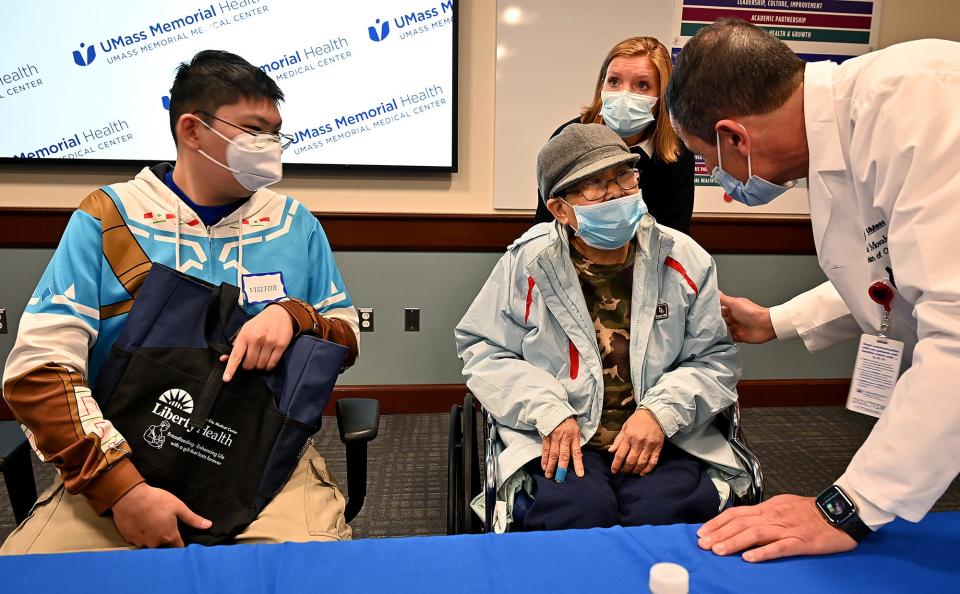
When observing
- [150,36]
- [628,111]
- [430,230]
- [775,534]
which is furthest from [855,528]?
[150,36]

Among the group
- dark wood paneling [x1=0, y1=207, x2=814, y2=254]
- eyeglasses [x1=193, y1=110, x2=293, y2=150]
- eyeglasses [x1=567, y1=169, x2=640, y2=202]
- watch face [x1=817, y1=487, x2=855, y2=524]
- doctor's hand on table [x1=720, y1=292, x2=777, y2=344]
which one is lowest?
watch face [x1=817, y1=487, x2=855, y2=524]

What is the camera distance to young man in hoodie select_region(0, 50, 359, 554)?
1132mm

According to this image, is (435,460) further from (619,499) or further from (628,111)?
(628,111)

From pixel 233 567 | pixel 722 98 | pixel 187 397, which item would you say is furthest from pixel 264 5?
pixel 233 567

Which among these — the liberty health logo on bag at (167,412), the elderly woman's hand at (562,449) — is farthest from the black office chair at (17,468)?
the elderly woman's hand at (562,449)

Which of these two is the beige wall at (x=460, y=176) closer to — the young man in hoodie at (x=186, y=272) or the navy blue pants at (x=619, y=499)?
the young man in hoodie at (x=186, y=272)

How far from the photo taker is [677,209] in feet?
6.93

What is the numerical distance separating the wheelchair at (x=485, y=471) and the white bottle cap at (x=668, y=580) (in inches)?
24.5

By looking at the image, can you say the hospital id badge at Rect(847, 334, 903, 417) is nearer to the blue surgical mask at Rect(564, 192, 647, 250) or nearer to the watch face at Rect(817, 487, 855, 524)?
the watch face at Rect(817, 487, 855, 524)

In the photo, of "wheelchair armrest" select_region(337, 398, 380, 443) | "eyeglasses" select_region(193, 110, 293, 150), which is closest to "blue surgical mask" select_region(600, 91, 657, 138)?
"eyeglasses" select_region(193, 110, 293, 150)

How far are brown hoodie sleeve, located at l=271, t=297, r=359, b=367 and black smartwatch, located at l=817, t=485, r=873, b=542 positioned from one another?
925mm

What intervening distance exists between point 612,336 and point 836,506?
71cm

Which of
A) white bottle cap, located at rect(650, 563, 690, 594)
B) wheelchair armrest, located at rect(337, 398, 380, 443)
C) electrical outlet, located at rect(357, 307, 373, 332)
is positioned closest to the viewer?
white bottle cap, located at rect(650, 563, 690, 594)

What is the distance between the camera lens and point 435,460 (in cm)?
271
